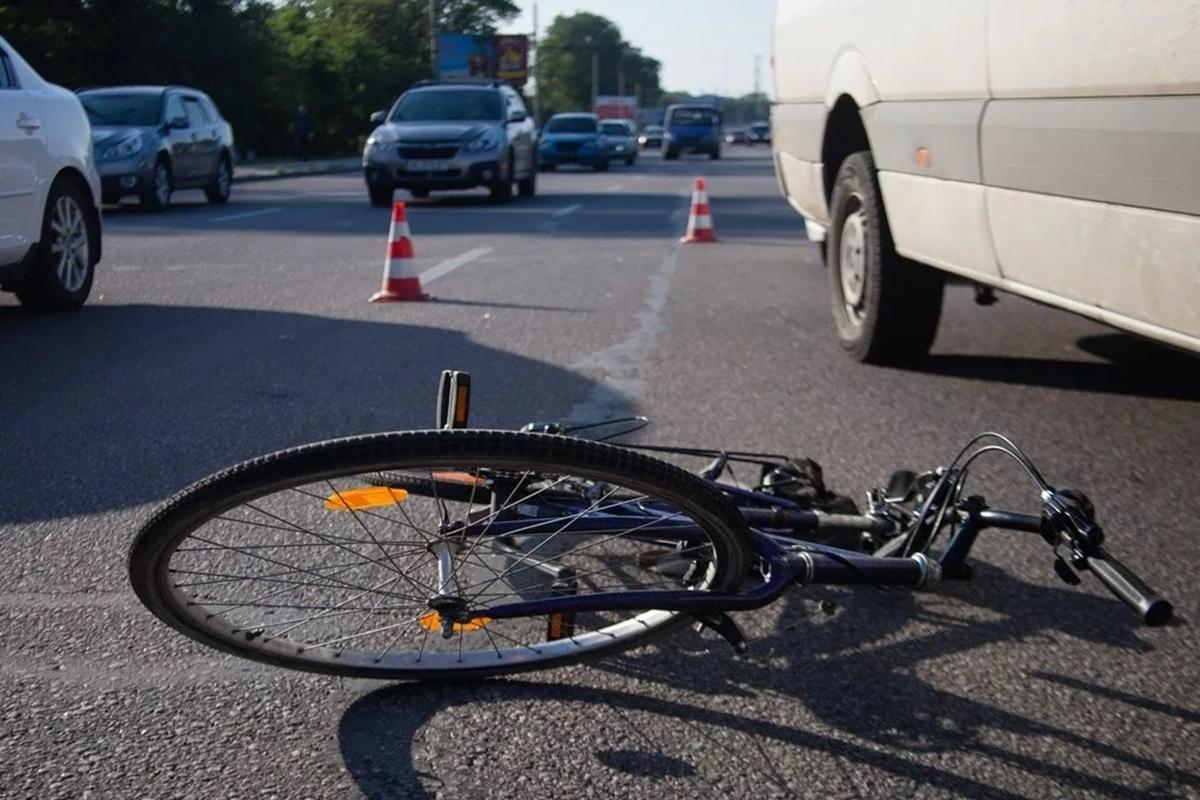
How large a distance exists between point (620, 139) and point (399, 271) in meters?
31.1

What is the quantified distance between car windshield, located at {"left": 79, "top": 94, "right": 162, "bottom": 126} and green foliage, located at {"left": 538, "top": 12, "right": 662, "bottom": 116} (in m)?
119

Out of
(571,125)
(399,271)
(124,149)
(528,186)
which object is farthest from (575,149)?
(399,271)

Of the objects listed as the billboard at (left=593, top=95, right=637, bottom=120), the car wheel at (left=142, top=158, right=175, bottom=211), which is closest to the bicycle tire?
the car wheel at (left=142, top=158, right=175, bottom=211)

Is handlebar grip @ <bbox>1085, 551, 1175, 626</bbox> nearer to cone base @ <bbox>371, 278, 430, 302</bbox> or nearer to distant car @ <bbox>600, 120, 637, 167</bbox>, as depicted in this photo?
cone base @ <bbox>371, 278, 430, 302</bbox>

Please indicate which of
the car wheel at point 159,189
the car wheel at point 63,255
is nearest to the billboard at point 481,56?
the car wheel at point 159,189

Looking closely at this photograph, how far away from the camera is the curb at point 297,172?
103 ft

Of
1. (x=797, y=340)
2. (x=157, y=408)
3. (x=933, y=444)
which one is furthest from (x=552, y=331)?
(x=933, y=444)

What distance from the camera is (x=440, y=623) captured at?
3008 millimetres

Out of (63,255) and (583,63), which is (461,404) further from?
(583,63)

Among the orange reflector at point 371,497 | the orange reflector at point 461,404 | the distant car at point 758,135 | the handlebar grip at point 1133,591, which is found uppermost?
the orange reflector at point 461,404

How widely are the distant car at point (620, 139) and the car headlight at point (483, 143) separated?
737 inches

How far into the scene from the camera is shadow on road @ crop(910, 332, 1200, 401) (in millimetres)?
6484

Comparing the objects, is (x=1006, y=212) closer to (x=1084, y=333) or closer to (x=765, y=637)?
(x=765, y=637)

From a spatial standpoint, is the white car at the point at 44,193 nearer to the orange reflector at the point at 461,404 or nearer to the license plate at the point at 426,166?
the orange reflector at the point at 461,404
